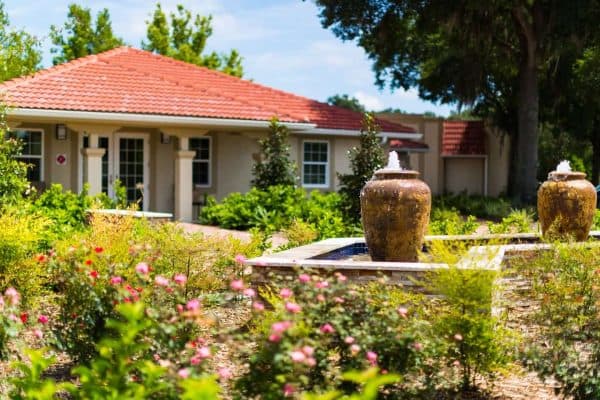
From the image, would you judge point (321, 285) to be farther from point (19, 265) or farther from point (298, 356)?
point (19, 265)

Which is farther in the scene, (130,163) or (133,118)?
(130,163)

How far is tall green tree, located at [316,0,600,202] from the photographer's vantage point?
24375 millimetres

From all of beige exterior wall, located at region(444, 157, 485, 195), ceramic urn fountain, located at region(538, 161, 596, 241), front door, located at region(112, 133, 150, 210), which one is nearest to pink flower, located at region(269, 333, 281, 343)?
ceramic urn fountain, located at region(538, 161, 596, 241)

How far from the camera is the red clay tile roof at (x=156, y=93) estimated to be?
66.3 feet

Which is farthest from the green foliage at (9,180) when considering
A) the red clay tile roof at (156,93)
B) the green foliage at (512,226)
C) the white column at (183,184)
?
the white column at (183,184)

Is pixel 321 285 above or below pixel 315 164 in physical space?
below

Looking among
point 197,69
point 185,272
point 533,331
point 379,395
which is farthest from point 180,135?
point 379,395

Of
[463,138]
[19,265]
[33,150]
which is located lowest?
[19,265]

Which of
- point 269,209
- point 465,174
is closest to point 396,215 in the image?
point 269,209

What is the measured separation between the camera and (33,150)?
20.9m

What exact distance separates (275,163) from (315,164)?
3.74 m

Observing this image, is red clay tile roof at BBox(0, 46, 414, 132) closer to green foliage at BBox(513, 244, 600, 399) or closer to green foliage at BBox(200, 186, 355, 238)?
green foliage at BBox(200, 186, 355, 238)

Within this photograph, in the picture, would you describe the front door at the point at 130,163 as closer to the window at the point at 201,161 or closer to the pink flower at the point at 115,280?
the window at the point at 201,161

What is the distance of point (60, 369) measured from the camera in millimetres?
6891
